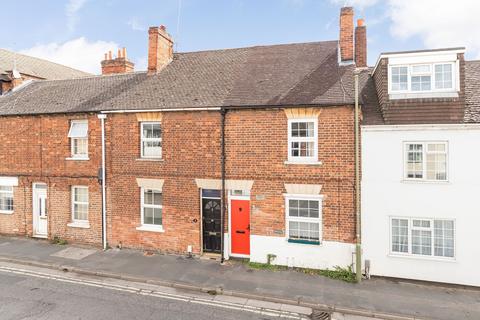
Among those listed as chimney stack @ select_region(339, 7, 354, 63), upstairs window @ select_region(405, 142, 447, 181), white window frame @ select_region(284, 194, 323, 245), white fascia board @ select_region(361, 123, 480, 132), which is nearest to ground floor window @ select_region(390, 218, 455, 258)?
upstairs window @ select_region(405, 142, 447, 181)

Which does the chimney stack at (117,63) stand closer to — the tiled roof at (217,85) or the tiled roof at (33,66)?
the tiled roof at (217,85)

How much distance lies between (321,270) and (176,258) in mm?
5423

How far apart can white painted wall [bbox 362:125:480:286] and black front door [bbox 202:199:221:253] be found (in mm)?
5296

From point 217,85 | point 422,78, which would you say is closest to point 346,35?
point 422,78

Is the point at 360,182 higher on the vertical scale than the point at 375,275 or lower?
higher

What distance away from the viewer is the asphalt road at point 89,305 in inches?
312

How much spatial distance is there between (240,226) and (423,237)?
626cm

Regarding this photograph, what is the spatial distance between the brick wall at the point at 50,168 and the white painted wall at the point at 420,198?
35.9ft

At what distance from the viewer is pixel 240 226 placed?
11812 millimetres

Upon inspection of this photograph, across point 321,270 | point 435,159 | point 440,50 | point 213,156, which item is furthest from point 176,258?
point 440,50

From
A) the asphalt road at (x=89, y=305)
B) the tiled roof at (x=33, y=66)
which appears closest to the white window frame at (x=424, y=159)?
the asphalt road at (x=89, y=305)

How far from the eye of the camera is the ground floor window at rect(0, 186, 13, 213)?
14836 millimetres

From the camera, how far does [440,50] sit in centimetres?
1040

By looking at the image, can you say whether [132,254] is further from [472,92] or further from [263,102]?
[472,92]
